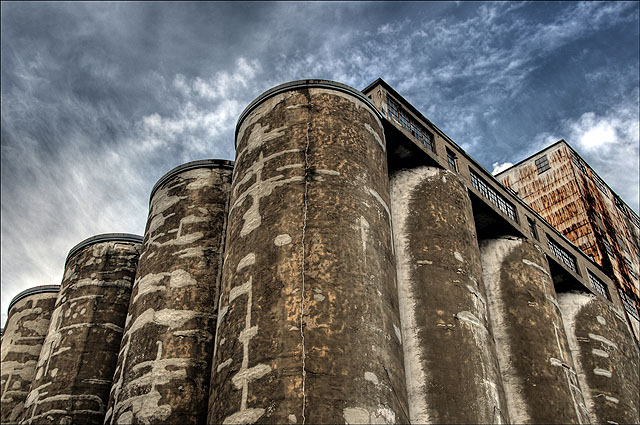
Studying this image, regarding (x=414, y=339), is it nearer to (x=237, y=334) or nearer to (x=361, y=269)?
(x=361, y=269)

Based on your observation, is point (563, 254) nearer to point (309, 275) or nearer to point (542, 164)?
point (542, 164)

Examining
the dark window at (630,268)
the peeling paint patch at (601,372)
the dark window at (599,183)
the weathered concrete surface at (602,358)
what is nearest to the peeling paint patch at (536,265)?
the weathered concrete surface at (602,358)

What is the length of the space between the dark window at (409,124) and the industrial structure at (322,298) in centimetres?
5

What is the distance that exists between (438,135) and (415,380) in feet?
22.3

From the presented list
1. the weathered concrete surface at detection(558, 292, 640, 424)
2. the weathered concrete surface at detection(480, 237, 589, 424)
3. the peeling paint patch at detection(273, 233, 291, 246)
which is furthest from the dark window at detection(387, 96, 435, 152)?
the weathered concrete surface at detection(558, 292, 640, 424)

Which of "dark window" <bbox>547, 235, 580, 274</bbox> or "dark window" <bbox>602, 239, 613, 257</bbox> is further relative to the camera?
"dark window" <bbox>602, 239, 613, 257</bbox>

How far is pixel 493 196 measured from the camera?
15523 millimetres

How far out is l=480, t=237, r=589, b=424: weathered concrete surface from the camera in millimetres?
11914

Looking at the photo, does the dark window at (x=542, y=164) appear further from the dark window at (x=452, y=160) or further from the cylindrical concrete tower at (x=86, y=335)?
the cylindrical concrete tower at (x=86, y=335)

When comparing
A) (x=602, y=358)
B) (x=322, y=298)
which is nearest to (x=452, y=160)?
(x=602, y=358)

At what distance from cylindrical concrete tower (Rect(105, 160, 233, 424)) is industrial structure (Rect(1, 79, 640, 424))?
0.03m

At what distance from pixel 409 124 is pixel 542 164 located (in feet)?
55.6

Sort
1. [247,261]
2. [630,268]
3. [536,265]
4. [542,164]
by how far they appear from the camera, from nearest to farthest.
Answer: [247,261] → [536,265] → [630,268] → [542,164]

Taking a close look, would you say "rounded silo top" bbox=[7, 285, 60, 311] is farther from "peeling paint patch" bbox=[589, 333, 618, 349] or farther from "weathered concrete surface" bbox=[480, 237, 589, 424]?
"peeling paint patch" bbox=[589, 333, 618, 349]
